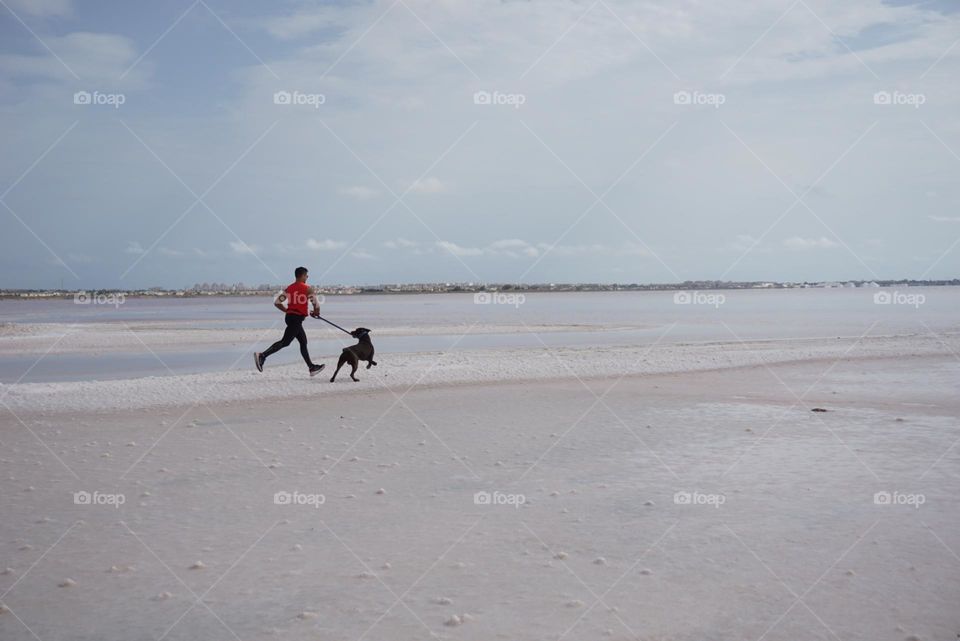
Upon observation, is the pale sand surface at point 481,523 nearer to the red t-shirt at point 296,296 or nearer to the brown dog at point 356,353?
the brown dog at point 356,353

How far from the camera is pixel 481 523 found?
6773 mm

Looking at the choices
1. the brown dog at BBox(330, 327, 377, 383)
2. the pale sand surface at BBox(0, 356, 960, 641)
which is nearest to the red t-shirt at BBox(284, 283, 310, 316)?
the brown dog at BBox(330, 327, 377, 383)

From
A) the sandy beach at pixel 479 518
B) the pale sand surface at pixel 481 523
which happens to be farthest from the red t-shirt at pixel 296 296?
the pale sand surface at pixel 481 523

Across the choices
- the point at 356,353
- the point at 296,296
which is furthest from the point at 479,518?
the point at 296,296

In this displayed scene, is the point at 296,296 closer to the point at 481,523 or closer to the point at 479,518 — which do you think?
the point at 479,518

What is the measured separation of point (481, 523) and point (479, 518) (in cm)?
15

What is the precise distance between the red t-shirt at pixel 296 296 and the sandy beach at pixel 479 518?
2760 millimetres

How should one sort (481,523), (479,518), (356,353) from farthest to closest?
(356,353)
(479,518)
(481,523)

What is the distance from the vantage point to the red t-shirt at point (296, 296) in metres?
16.0

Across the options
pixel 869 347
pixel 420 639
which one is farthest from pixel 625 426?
pixel 869 347

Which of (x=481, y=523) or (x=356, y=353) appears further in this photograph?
(x=356, y=353)

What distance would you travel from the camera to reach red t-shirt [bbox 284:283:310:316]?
52.4 feet

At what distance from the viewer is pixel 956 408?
12.9 meters

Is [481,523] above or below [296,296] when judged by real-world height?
below
